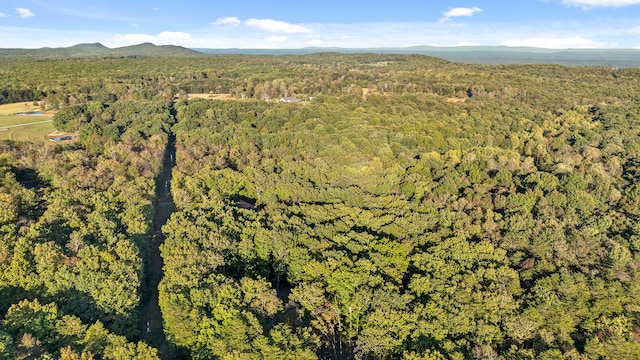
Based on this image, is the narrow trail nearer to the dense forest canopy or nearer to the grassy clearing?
the dense forest canopy

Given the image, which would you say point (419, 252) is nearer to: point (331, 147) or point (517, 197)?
point (517, 197)

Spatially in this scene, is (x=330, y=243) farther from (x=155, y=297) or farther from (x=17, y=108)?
(x=17, y=108)

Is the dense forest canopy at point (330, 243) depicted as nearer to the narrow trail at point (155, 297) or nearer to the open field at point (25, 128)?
the narrow trail at point (155, 297)

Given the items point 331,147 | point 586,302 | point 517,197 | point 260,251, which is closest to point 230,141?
point 331,147

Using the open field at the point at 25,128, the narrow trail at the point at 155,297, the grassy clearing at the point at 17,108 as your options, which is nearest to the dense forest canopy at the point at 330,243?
the narrow trail at the point at 155,297

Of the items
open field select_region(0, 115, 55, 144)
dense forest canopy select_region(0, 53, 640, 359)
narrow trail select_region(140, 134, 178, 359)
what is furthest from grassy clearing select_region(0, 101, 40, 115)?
narrow trail select_region(140, 134, 178, 359)

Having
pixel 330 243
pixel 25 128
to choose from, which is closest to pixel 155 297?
pixel 330 243
